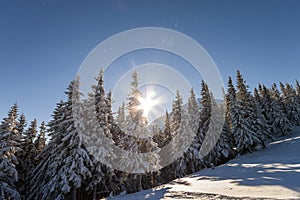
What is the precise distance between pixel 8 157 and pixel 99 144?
8870 millimetres

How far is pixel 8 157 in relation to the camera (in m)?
18.7

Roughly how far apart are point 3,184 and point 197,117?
24809mm

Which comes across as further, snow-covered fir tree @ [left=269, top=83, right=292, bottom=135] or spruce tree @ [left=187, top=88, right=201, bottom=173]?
snow-covered fir tree @ [left=269, top=83, right=292, bottom=135]

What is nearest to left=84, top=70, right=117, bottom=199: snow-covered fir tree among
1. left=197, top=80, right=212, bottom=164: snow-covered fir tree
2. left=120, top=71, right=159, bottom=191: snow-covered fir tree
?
left=120, top=71, right=159, bottom=191: snow-covered fir tree

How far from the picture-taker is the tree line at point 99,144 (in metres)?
18.0

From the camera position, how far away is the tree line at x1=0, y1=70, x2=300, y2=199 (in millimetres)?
18016

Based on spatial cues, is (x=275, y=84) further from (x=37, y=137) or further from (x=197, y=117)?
(x=37, y=137)

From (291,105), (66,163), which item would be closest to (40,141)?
(66,163)

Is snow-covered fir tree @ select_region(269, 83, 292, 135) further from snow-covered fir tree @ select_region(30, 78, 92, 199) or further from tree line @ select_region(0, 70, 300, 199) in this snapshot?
snow-covered fir tree @ select_region(30, 78, 92, 199)

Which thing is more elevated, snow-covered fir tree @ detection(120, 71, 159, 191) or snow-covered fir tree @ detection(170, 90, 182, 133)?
snow-covered fir tree @ detection(170, 90, 182, 133)

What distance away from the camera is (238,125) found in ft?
99.4

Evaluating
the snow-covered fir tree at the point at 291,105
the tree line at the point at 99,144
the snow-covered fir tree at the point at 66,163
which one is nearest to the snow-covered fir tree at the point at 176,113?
the tree line at the point at 99,144

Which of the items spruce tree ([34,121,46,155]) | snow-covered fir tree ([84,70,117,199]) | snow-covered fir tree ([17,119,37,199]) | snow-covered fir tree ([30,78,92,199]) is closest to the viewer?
snow-covered fir tree ([30,78,92,199])

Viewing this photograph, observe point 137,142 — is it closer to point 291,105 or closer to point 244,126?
point 244,126
